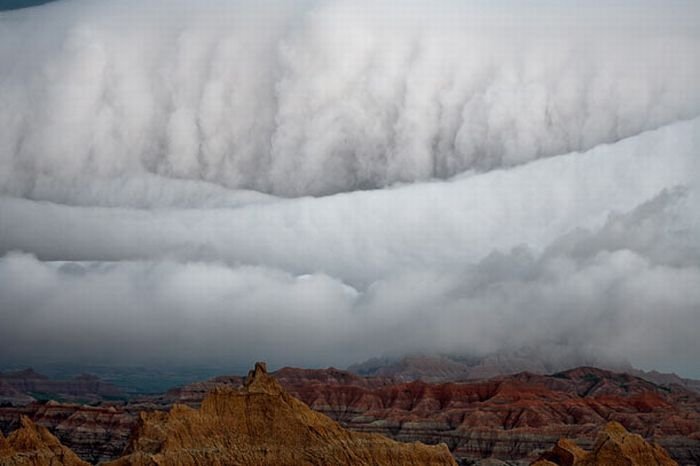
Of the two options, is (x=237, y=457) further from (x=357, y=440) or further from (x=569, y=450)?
(x=569, y=450)

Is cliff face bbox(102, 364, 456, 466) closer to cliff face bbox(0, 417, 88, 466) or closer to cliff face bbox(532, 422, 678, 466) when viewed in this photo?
cliff face bbox(0, 417, 88, 466)

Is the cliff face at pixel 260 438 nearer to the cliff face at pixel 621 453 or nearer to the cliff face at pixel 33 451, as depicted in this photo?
the cliff face at pixel 33 451

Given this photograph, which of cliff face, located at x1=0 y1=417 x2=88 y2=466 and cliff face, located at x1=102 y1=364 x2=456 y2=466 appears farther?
cliff face, located at x1=102 y1=364 x2=456 y2=466

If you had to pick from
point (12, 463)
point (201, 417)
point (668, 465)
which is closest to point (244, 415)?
point (201, 417)

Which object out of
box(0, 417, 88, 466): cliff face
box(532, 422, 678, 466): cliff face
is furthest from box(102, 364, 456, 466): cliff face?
box(532, 422, 678, 466): cliff face

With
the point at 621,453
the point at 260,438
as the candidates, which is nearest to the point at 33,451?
the point at 260,438

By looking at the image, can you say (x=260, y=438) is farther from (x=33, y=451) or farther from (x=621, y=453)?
(x=621, y=453)
